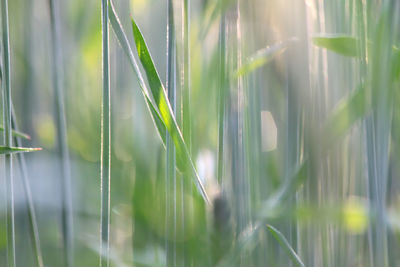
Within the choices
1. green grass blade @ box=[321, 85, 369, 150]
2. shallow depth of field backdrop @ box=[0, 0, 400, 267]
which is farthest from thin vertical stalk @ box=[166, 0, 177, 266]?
green grass blade @ box=[321, 85, 369, 150]

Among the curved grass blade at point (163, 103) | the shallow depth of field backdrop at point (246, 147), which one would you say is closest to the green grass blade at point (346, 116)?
the shallow depth of field backdrop at point (246, 147)

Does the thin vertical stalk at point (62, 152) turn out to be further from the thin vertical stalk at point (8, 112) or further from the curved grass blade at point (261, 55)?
the curved grass blade at point (261, 55)

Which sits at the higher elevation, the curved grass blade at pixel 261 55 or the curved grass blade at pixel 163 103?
the curved grass blade at pixel 261 55

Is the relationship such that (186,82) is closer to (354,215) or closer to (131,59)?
(131,59)

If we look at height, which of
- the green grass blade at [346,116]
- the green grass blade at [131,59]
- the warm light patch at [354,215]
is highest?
the green grass blade at [131,59]

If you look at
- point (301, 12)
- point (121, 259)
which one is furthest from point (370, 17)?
point (121, 259)

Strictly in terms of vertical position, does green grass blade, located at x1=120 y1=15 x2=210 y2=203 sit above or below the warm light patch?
above

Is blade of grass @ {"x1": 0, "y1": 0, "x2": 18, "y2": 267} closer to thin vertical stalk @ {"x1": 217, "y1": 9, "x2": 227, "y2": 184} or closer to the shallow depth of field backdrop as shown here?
the shallow depth of field backdrop

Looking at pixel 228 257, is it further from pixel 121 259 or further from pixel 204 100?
pixel 204 100
